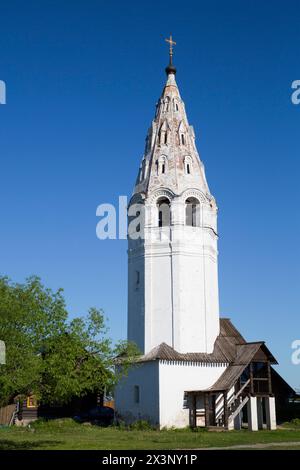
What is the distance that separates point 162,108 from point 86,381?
24774 mm

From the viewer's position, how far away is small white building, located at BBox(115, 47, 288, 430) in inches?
1324

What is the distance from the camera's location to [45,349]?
19.7 m

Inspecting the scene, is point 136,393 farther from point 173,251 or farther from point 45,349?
point 45,349

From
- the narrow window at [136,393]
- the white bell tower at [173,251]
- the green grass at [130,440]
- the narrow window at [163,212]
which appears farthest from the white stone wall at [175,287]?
the green grass at [130,440]

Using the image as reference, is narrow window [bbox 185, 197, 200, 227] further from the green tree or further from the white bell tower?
the green tree

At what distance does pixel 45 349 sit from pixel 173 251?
1767 centimetres

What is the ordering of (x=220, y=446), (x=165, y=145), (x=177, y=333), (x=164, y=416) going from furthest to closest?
(x=165, y=145)
(x=177, y=333)
(x=164, y=416)
(x=220, y=446)

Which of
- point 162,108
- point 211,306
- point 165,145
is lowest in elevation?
point 211,306

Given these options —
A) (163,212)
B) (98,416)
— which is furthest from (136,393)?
(163,212)

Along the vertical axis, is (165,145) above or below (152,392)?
above

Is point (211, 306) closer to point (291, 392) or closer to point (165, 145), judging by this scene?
point (291, 392)

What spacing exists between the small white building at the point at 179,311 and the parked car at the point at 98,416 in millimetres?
2696
